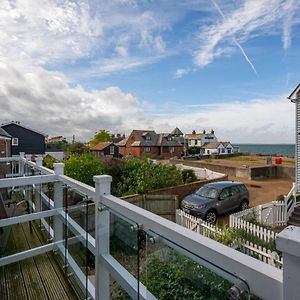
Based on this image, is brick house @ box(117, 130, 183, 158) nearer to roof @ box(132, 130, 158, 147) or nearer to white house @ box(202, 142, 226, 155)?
roof @ box(132, 130, 158, 147)

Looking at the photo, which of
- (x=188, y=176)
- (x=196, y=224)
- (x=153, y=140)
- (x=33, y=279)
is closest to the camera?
(x=33, y=279)

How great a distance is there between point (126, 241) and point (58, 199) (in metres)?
1.90

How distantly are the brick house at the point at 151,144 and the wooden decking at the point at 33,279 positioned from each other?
38553mm

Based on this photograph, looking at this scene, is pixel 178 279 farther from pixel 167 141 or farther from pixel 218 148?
pixel 218 148

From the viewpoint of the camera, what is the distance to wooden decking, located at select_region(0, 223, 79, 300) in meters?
2.78

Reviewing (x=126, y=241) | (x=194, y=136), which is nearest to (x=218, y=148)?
(x=194, y=136)

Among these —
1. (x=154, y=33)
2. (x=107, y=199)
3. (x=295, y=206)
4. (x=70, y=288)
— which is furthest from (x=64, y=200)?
(x=295, y=206)

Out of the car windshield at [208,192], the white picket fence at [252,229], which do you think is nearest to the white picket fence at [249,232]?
the white picket fence at [252,229]

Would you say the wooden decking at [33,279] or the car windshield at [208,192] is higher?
the wooden decking at [33,279]

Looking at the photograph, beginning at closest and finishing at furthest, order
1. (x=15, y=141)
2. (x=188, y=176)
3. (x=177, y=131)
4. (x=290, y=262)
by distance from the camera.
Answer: (x=290, y=262) < (x=188, y=176) < (x=15, y=141) < (x=177, y=131)

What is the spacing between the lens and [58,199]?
3529mm

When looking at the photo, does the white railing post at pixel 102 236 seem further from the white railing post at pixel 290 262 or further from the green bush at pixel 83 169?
the green bush at pixel 83 169

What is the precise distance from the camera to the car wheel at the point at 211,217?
10.8 metres

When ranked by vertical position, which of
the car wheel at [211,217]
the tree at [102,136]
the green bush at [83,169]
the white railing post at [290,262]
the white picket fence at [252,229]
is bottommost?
the car wheel at [211,217]
